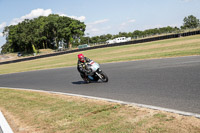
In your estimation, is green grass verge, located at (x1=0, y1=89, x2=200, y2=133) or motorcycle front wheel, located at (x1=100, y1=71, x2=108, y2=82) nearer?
green grass verge, located at (x1=0, y1=89, x2=200, y2=133)

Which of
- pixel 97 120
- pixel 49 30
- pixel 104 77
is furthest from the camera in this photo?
pixel 49 30

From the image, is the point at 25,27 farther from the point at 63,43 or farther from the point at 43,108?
the point at 43,108

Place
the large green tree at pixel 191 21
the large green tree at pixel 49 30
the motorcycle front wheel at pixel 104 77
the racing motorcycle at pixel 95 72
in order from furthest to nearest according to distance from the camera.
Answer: the large green tree at pixel 191 21
the large green tree at pixel 49 30
the motorcycle front wheel at pixel 104 77
the racing motorcycle at pixel 95 72

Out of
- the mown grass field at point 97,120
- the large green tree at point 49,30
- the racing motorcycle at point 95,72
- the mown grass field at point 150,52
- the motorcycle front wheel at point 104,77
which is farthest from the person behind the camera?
the large green tree at point 49,30

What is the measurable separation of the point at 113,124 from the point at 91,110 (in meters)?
1.41

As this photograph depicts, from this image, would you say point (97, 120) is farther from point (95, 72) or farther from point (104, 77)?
point (104, 77)

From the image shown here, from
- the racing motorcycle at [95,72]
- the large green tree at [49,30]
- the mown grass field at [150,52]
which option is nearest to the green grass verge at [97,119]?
the racing motorcycle at [95,72]

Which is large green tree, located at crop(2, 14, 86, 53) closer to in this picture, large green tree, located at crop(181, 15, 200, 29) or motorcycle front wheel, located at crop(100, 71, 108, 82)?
large green tree, located at crop(181, 15, 200, 29)

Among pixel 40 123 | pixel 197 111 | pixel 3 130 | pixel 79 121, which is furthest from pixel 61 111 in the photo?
pixel 197 111

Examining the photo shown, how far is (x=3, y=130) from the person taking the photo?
15.8 feet

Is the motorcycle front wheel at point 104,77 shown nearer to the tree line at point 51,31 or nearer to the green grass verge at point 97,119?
the green grass verge at point 97,119

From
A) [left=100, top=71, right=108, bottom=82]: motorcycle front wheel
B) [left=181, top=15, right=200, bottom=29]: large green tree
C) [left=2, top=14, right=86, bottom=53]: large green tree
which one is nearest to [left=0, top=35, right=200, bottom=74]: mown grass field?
[left=100, top=71, right=108, bottom=82]: motorcycle front wheel

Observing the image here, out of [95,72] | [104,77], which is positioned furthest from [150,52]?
[95,72]

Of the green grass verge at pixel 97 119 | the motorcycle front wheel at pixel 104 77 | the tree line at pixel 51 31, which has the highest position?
the tree line at pixel 51 31
